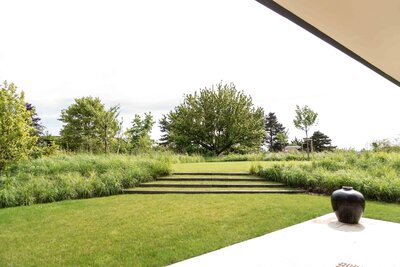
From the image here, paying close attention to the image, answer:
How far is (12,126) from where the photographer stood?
7984mm

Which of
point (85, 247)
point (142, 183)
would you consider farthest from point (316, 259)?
point (142, 183)

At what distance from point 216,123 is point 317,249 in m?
19.8

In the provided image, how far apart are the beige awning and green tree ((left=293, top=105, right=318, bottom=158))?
25.3 m

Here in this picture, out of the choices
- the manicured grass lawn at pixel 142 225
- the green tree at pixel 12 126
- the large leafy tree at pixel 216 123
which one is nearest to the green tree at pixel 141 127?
the large leafy tree at pixel 216 123

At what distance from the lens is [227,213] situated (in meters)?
5.46

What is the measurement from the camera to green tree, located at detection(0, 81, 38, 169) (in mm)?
7848

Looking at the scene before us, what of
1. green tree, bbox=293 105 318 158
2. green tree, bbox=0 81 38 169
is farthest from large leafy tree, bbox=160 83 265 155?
green tree, bbox=0 81 38 169

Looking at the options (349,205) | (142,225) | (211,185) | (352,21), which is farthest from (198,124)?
(352,21)

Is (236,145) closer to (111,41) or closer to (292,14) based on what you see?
(111,41)

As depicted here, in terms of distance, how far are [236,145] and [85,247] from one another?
20.9 m

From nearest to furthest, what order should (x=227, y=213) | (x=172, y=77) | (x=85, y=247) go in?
1. (x=85, y=247)
2. (x=227, y=213)
3. (x=172, y=77)

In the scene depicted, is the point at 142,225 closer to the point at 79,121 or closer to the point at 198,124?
the point at 198,124

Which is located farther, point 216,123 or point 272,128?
point 272,128

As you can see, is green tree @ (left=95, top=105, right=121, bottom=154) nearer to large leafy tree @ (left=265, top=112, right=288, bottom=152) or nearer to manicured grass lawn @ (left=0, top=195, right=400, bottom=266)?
manicured grass lawn @ (left=0, top=195, right=400, bottom=266)
